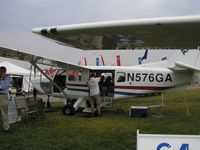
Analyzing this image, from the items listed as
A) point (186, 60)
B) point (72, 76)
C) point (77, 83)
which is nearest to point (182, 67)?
point (186, 60)

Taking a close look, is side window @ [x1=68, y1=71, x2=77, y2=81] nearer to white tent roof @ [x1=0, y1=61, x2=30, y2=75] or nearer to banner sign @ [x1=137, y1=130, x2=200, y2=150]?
banner sign @ [x1=137, y1=130, x2=200, y2=150]

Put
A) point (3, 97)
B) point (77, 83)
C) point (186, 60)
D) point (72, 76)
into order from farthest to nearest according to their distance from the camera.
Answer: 1. point (72, 76)
2. point (77, 83)
3. point (186, 60)
4. point (3, 97)

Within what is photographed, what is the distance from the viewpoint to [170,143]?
329cm

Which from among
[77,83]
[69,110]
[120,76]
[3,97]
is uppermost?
[120,76]

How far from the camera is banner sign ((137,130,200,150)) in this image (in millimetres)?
3270

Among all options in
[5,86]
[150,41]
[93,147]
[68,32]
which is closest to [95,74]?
[5,86]

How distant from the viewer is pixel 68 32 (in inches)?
137

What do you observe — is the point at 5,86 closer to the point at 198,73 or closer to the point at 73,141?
the point at 73,141

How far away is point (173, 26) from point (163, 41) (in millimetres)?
1242

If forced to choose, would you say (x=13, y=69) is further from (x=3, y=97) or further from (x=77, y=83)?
(x=3, y=97)

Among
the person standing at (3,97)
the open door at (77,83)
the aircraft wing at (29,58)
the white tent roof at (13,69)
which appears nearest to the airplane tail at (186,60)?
the open door at (77,83)

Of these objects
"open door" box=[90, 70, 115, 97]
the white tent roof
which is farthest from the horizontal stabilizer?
the white tent roof

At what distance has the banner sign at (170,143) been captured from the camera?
3.27 meters

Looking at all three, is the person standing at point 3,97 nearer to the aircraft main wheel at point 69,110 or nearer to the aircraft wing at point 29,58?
the aircraft wing at point 29,58
